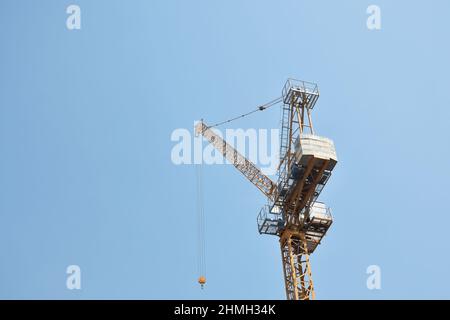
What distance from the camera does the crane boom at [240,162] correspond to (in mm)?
72062

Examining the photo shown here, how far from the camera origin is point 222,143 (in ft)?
266

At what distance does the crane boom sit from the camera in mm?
72062

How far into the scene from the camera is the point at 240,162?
→ 251 feet
